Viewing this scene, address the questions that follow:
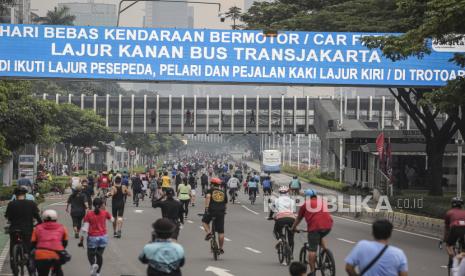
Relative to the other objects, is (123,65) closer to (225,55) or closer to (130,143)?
(225,55)

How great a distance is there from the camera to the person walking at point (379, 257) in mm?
10023

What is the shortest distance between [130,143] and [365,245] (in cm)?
11224

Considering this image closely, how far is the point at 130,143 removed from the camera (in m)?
122

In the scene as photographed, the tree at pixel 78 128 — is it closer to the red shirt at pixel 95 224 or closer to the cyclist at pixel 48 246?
the red shirt at pixel 95 224

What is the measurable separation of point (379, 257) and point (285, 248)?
10642mm

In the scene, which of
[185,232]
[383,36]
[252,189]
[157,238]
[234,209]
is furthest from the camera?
[252,189]

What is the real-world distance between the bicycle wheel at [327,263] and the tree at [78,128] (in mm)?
65311

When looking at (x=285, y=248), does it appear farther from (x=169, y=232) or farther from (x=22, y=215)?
(x=169, y=232)

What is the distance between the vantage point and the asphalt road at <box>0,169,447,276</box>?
1981 centimetres

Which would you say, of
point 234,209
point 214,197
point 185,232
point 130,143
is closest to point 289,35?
point 185,232

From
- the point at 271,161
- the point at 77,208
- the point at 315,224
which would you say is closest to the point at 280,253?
the point at 315,224

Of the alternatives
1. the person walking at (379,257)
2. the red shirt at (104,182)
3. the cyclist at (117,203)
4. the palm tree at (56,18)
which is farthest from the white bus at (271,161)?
the person walking at (379,257)

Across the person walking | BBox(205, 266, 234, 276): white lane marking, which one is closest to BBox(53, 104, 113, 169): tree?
BBox(205, 266, 234, 276): white lane marking

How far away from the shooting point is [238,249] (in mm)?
24688
